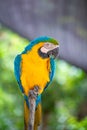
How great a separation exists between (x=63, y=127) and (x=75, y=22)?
0.66 m

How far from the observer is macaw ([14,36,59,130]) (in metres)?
1.00

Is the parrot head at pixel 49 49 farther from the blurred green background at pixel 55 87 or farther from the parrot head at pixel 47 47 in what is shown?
the blurred green background at pixel 55 87

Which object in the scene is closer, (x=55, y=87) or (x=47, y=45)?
(x=47, y=45)

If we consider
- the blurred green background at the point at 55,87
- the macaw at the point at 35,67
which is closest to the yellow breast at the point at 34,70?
the macaw at the point at 35,67

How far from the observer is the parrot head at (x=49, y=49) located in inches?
38.7

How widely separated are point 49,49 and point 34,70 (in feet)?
0.22

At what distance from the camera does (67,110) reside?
8.65 ft

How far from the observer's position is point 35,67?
1.01 metres

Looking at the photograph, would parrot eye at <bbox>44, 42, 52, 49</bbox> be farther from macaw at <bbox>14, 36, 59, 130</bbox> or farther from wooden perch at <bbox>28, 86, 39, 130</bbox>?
wooden perch at <bbox>28, 86, 39, 130</bbox>

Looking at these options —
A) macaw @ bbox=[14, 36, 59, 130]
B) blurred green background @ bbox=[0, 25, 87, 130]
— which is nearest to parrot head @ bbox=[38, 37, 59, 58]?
macaw @ bbox=[14, 36, 59, 130]

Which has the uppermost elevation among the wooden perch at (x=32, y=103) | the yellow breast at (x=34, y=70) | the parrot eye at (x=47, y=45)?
the parrot eye at (x=47, y=45)

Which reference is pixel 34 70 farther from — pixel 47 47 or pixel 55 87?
pixel 55 87

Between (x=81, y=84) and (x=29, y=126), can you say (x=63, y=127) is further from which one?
(x=81, y=84)

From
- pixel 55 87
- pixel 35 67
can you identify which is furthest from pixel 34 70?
pixel 55 87
